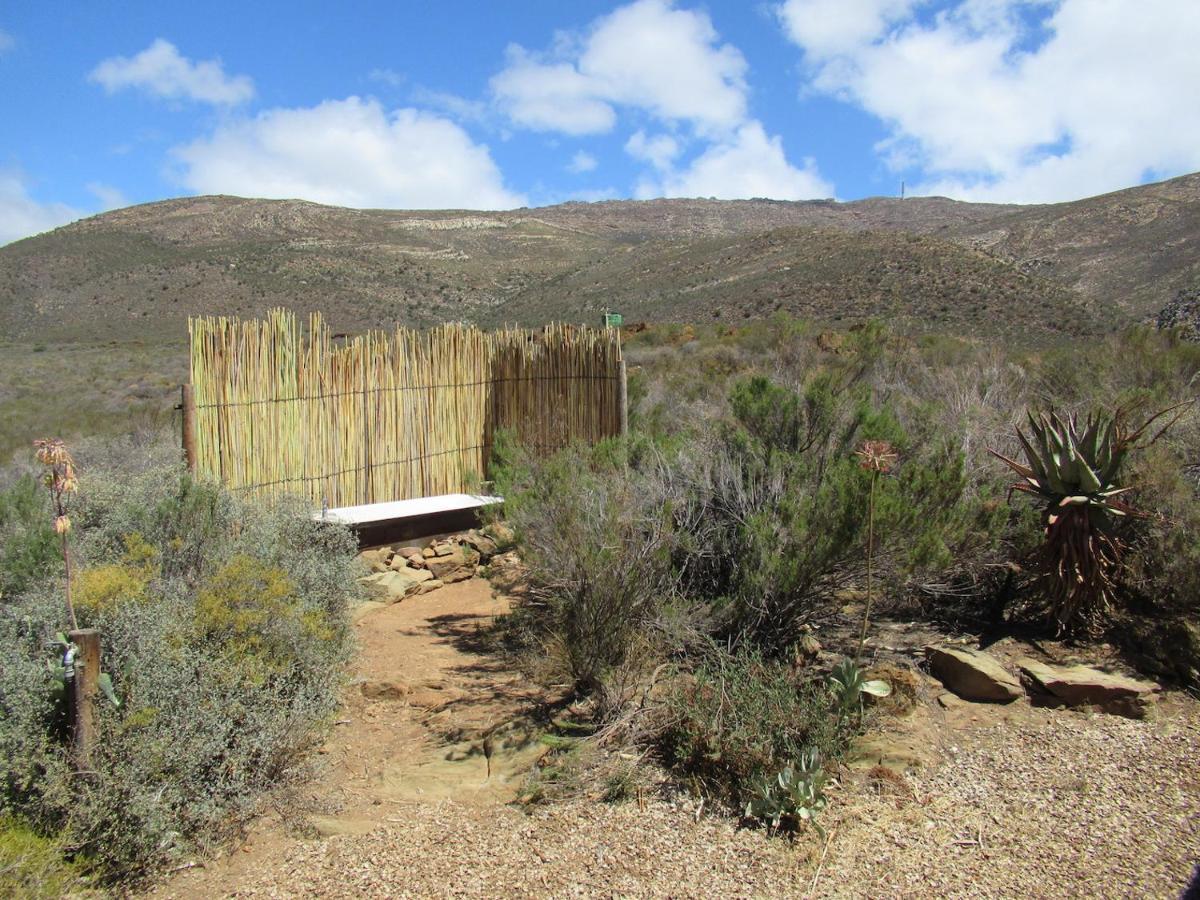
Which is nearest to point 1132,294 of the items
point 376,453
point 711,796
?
point 376,453

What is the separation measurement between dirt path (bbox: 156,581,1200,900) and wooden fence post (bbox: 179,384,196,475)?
261 centimetres

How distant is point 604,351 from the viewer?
328 inches

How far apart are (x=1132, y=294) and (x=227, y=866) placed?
33.3m

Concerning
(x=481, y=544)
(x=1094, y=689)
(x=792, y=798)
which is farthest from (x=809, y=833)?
(x=481, y=544)

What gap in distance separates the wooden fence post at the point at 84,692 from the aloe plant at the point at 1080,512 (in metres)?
4.07

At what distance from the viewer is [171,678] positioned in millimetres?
3492

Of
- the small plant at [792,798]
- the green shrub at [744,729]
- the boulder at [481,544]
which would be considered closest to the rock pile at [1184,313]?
the boulder at [481,544]

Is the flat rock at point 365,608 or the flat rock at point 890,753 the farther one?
the flat rock at point 365,608

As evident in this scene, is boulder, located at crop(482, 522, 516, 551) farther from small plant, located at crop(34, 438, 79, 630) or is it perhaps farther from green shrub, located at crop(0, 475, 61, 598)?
small plant, located at crop(34, 438, 79, 630)

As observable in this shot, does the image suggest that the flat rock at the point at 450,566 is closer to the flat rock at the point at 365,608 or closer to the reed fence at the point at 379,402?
the flat rock at the point at 365,608

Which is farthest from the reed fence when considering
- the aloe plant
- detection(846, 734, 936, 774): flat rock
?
detection(846, 734, 936, 774): flat rock

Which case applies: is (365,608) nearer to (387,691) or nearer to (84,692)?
(387,691)

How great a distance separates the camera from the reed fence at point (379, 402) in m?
6.23

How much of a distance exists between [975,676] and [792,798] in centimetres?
137
